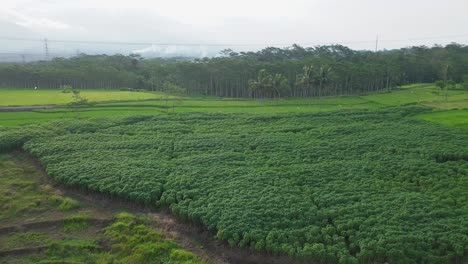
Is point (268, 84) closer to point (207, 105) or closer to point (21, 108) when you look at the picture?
point (207, 105)

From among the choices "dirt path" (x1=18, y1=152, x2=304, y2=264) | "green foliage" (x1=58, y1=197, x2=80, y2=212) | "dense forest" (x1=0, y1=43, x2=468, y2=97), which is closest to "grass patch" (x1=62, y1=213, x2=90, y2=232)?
"dirt path" (x1=18, y1=152, x2=304, y2=264)

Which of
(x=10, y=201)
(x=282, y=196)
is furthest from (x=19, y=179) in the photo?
(x=282, y=196)

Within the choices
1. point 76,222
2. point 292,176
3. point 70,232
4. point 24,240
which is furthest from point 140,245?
point 292,176

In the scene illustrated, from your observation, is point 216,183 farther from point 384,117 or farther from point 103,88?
point 103,88

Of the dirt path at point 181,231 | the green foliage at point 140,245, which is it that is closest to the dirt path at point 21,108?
the dirt path at point 181,231

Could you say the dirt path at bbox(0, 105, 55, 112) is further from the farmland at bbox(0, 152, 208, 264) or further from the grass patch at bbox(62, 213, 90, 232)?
the grass patch at bbox(62, 213, 90, 232)

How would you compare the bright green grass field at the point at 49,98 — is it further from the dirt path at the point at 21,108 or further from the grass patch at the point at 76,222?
the grass patch at the point at 76,222
